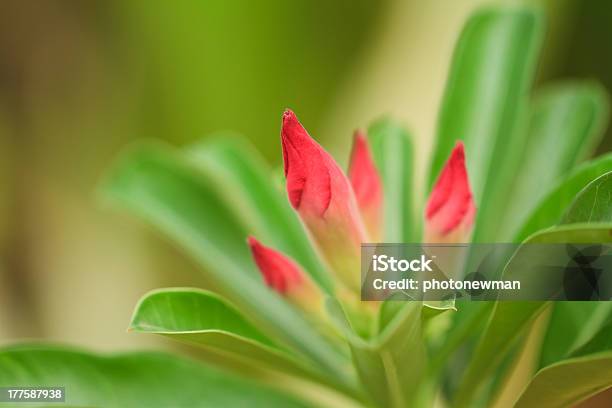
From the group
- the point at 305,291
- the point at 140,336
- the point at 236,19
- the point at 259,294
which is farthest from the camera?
the point at 236,19

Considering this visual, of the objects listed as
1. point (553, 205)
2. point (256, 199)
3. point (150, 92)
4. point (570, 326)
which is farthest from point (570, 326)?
point (150, 92)

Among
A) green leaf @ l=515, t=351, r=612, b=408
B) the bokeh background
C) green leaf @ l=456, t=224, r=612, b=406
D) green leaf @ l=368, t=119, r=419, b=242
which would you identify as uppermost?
the bokeh background

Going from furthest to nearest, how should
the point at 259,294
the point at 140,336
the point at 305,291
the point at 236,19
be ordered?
the point at 236,19, the point at 140,336, the point at 259,294, the point at 305,291

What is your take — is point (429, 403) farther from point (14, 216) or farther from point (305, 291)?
point (14, 216)

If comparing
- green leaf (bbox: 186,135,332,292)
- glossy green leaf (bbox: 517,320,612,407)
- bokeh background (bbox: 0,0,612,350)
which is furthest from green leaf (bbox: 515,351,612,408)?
bokeh background (bbox: 0,0,612,350)

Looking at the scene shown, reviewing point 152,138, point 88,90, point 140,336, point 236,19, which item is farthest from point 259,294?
point 88,90

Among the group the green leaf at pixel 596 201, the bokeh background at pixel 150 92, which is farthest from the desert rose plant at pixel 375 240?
the bokeh background at pixel 150 92

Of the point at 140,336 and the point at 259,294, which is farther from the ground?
the point at 140,336

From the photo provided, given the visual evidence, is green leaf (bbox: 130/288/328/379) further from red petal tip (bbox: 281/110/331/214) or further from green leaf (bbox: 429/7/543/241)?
green leaf (bbox: 429/7/543/241)
